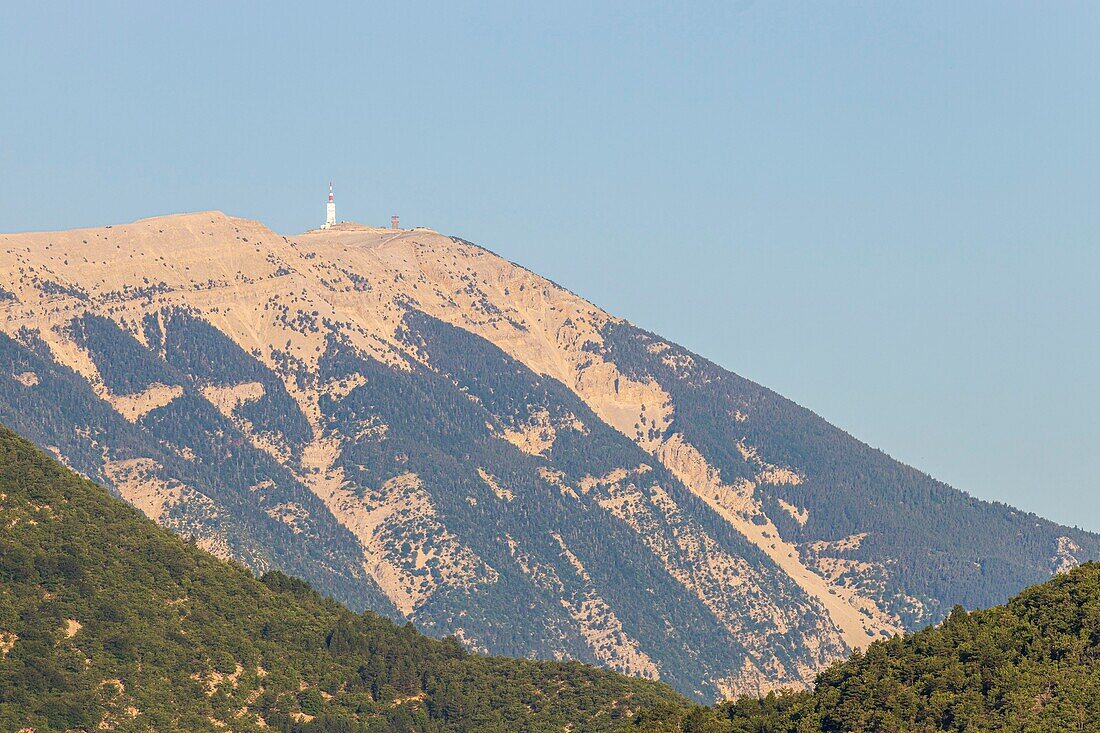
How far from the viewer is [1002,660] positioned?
174 meters

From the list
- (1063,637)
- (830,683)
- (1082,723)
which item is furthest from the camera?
(830,683)


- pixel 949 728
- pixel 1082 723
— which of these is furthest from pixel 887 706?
pixel 1082 723

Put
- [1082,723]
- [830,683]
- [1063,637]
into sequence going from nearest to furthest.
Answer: [1082,723] → [1063,637] → [830,683]

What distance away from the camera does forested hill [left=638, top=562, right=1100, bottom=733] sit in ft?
542

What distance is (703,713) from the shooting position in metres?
188

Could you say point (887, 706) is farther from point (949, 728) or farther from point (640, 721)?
point (640, 721)

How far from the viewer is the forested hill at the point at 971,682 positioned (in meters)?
165

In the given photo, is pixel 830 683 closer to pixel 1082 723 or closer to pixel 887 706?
pixel 887 706

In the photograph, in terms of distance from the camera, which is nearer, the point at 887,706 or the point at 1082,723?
the point at 1082,723

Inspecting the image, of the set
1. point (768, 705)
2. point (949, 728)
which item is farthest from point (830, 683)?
point (949, 728)

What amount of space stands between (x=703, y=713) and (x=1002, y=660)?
23935 mm

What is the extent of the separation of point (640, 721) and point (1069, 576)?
3231cm

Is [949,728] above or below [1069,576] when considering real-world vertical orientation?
below

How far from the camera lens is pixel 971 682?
17212 centimetres
